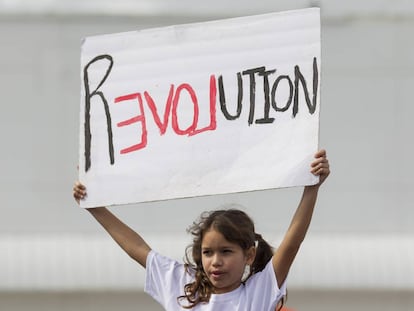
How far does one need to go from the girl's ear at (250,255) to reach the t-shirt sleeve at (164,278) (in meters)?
0.15

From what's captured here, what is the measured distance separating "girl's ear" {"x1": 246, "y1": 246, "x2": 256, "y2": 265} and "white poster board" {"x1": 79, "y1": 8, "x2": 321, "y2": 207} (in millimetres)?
144

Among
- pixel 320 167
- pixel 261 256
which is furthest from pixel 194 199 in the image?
pixel 320 167

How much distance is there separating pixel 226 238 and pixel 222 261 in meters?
0.06

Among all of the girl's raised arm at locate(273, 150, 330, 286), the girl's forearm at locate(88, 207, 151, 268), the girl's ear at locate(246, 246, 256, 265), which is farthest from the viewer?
the girl's forearm at locate(88, 207, 151, 268)

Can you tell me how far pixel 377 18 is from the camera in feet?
19.1

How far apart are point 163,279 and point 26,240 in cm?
183

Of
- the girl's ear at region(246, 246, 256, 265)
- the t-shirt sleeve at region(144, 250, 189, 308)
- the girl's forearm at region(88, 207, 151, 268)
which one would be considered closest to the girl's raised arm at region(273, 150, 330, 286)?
the girl's ear at region(246, 246, 256, 265)

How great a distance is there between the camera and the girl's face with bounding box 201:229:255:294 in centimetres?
386

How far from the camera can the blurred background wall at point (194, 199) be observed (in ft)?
18.7

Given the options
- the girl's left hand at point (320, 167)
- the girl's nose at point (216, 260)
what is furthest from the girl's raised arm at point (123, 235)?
the girl's left hand at point (320, 167)

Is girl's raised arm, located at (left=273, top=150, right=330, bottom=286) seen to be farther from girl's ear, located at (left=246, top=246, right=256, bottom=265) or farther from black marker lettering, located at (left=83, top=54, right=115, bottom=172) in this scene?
black marker lettering, located at (left=83, top=54, right=115, bottom=172)

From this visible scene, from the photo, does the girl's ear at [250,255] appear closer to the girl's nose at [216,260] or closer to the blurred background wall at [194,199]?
the girl's nose at [216,260]

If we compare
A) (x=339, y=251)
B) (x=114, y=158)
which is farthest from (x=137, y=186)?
(x=339, y=251)

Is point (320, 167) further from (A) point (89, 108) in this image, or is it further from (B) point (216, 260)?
(A) point (89, 108)
